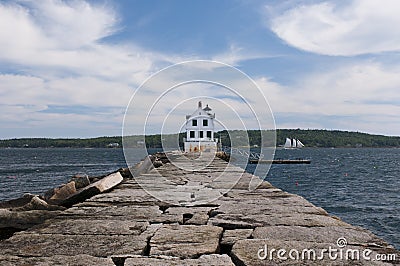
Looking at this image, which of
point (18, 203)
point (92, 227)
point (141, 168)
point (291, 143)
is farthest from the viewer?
point (291, 143)

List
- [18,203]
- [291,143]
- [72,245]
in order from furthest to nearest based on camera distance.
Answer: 1. [291,143]
2. [18,203]
3. [72,245]

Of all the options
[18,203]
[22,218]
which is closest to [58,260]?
[22,218]

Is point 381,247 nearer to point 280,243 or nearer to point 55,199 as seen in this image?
point 280,243

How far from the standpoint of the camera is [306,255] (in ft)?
9.02

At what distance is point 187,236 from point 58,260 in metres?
0.96

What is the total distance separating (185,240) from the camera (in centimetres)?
312

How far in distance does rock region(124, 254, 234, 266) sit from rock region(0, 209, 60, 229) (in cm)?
218

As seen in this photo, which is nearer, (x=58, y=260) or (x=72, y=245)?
(x=58, y=260)

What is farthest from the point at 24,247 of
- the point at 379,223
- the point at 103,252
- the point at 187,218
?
the point at 379,223

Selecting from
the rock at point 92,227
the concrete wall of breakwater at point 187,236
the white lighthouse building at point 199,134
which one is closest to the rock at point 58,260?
the concrete wall of breakwater at point 187,236

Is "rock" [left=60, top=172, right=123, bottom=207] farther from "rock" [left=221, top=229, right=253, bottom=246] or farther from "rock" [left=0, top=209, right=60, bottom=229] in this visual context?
"rock" [left=221, top=229, right=253, bottom=246]

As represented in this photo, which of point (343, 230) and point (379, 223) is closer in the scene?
point (343, 230)

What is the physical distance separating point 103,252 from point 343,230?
1887 millimetres

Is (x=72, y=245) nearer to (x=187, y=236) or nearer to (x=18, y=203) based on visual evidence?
(x=187, y=236)
